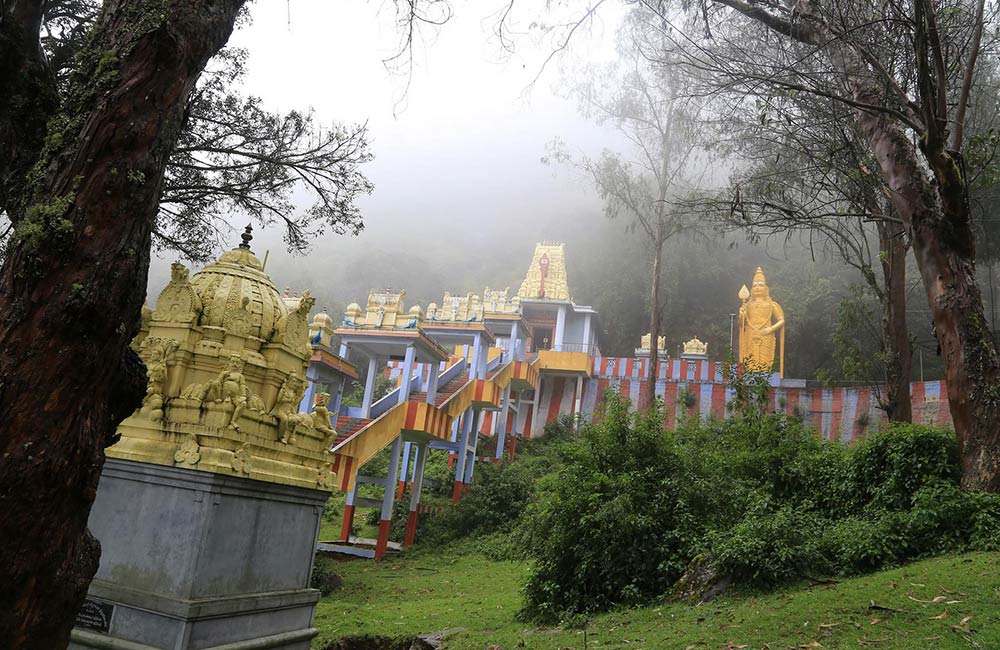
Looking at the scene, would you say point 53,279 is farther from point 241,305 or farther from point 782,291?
point 782,291

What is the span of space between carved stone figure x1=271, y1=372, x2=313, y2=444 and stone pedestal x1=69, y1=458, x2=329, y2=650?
22.3 inches

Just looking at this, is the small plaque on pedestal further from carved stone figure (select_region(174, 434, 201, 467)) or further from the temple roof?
the temple roof

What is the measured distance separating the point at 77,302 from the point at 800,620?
516 cm

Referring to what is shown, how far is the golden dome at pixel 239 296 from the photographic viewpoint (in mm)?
6477

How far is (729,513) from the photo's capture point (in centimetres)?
782

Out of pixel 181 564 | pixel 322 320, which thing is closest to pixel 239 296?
pixel 181 564

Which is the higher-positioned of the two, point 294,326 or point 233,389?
point 294,326

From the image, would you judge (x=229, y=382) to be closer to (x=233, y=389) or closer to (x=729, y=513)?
(x=233, y=389)

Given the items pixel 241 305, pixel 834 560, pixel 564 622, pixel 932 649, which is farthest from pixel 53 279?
pixel 834 560

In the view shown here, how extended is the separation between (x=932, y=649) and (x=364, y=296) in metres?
44.7

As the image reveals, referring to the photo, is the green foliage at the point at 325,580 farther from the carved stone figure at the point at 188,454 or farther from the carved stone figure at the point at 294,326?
the carved stone figure at the point at 188,454

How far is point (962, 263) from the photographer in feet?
21.9

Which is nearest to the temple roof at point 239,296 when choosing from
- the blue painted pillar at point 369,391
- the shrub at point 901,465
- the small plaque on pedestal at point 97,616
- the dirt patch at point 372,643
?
the small plaque on pedestal at point 97,616

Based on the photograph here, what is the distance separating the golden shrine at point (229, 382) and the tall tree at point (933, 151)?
4.86m
